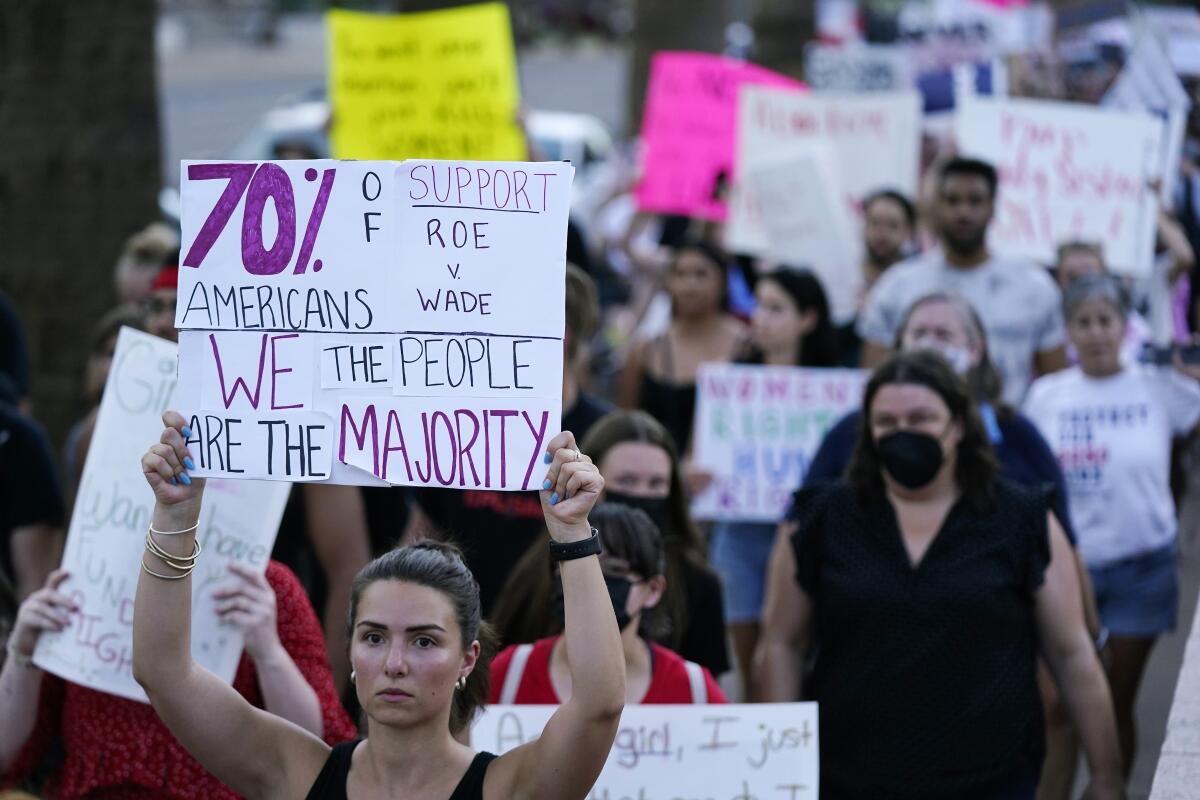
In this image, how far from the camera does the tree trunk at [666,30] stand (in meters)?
15.1

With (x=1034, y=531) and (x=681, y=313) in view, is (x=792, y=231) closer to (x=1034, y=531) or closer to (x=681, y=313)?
(x=681, y=313)

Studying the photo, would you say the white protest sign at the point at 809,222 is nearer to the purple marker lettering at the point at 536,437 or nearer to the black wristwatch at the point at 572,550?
the purple marker lettering at the point at 536,437

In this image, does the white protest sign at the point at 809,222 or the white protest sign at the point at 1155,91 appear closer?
the white protest sign at the point at 809,222

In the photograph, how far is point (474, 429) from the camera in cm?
345

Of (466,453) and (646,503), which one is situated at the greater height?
(466,453)

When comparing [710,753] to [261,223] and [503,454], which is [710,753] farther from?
[261,223]

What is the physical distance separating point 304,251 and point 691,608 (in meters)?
1.93

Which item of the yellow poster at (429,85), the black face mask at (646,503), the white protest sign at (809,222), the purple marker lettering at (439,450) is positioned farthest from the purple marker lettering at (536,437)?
the white protest sign at (809,222)

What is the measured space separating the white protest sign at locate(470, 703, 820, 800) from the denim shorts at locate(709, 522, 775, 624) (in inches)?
88.6

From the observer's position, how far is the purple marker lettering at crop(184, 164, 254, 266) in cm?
357

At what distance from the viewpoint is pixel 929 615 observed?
457 cm

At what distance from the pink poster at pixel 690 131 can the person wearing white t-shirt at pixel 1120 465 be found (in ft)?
13.4

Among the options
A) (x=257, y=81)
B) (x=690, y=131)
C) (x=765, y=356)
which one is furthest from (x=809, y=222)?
(x=257, y=81)

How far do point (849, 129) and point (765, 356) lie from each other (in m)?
3.17
